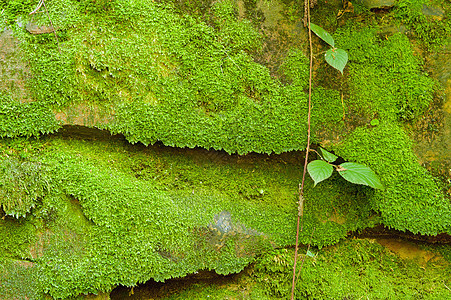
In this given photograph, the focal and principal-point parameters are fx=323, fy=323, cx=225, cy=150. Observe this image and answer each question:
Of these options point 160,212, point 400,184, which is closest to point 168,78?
point 160,212

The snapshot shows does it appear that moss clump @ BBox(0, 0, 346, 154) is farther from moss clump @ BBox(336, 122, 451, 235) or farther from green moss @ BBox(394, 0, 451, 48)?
green moss @ BBox(394, 0, 451, 48)

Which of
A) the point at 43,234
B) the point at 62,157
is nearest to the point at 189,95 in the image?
the point at 62,157

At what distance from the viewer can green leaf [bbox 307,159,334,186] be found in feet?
6.49

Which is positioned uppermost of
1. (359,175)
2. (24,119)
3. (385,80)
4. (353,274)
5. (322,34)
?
(322,34)

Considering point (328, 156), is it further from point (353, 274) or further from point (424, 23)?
Result: point (424, 23)

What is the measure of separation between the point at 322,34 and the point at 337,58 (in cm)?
20

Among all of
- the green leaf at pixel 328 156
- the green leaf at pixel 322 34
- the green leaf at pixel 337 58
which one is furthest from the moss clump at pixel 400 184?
the green leaf at pixel 322 34

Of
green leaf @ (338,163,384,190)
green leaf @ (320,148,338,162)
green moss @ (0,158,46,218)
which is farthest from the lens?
green leaf @ (320,148,338,162)

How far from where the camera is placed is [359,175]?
7.01 ft

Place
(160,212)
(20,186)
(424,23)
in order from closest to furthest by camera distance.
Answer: (20,186)
(160,212)
(424,23)

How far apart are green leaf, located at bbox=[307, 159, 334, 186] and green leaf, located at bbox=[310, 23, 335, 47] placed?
0.84m

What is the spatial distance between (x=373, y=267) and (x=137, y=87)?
218cm

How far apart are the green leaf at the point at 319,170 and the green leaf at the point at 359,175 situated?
0.45 feet

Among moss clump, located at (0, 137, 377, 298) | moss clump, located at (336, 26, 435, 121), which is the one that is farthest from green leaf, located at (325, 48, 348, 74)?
moss clump, located at (0, 137, 377, 298)
